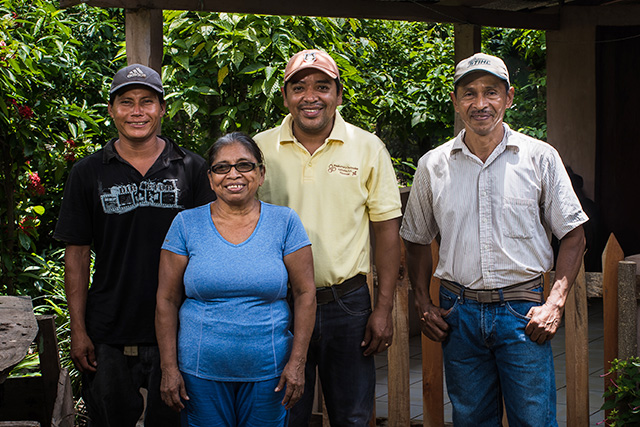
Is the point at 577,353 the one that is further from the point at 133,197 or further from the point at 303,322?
the point at 133,197

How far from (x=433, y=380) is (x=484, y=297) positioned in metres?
1.12

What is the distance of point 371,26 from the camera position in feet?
32.3

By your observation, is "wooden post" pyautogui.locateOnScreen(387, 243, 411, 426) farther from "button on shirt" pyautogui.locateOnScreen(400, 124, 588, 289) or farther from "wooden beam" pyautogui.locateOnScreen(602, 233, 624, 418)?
"wooden beam" pyautogui.locateOnScreen(602, 233, 624, 418)

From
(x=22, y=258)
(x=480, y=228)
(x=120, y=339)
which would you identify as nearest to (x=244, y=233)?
(x=120, y=339)

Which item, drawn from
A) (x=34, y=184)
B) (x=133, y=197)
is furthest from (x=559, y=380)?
(x=34, y=184)

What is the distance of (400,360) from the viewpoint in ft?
12.4

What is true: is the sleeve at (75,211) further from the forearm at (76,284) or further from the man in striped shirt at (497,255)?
the man in striped shirt at (497,255)

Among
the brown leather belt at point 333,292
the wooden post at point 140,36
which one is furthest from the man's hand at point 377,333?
the wooden post at point 140,36

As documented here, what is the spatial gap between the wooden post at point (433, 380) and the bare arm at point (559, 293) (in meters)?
0.95

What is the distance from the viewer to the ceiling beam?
4.51 m

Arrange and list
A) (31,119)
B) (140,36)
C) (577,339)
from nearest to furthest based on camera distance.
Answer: (577,339), (140,36), (31,119)

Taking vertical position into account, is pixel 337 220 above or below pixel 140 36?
below

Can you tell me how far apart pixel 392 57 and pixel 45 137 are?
6.04m

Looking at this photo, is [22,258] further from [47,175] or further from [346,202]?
[346,202]
